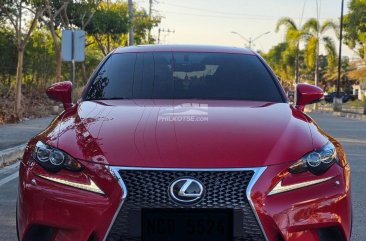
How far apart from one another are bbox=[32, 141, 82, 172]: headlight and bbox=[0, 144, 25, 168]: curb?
18.4ft

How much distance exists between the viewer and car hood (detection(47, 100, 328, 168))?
3002mm

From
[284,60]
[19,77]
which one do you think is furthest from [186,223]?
[284,60]

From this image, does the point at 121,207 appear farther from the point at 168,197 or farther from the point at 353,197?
the point at 353,197

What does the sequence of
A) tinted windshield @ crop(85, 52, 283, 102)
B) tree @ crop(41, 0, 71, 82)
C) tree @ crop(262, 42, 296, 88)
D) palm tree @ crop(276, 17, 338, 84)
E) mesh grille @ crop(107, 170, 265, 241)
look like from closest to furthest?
mesh grille @ crop(107, 170, 265, 241) → tinted windshield @ crop(85, 52, 283, 102) → tree @ crop(41, 0, 71, 82) → palm tree @ crop(276, 17, 338, 84) → tree @ crop(262, 42, 296, 88)

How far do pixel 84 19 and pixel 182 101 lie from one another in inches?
890

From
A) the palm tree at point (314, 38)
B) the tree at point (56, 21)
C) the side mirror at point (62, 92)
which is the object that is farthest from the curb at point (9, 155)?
the palm tree at point (314, 38)

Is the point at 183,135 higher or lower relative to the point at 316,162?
higher

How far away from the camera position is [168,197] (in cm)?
290

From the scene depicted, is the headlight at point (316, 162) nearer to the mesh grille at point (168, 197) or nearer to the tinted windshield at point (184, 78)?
the mesh grille at point (168, 197)

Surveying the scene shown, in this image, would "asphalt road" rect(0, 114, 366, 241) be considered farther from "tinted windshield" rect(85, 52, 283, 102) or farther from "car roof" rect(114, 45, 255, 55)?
"car roof" rect(114, 45, 255, 55)

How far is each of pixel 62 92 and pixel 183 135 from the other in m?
1.79

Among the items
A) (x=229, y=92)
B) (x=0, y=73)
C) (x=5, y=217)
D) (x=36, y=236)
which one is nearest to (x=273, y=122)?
(x=229, y=92)

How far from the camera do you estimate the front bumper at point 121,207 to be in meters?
2.90

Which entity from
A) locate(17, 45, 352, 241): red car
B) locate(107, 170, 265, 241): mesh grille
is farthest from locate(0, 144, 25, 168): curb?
locate(107, 170, 265, 241): mesh grille
